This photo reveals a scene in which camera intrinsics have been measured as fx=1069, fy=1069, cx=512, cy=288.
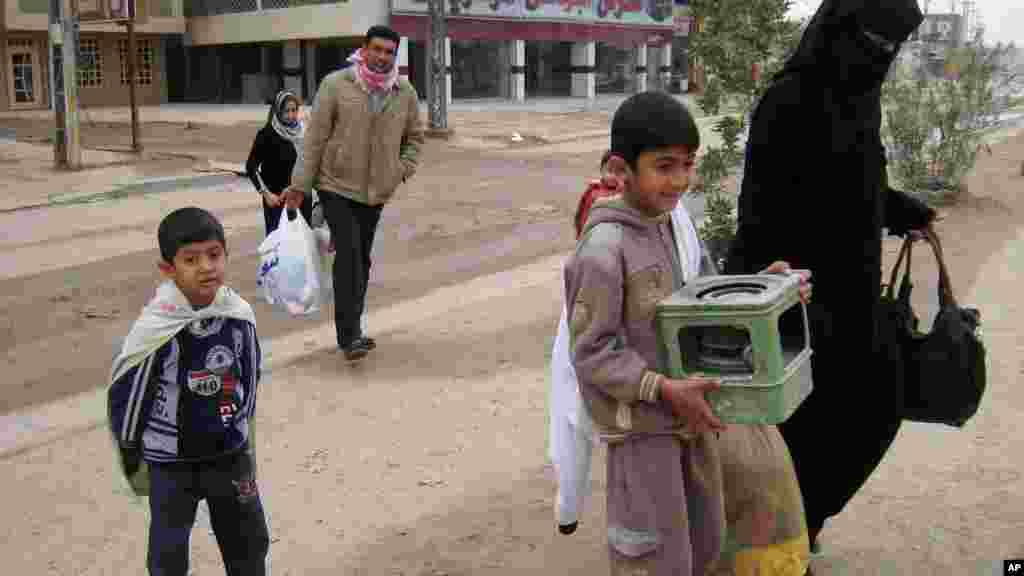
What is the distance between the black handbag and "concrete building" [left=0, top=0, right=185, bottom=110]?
3087 cm

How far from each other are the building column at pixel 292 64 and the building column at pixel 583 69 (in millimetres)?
11656

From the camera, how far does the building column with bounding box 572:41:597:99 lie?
43.7m

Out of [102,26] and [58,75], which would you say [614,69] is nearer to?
[102,26]

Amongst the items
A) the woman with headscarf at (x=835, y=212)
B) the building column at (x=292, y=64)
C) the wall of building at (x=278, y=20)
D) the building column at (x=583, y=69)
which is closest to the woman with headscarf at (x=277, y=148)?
the woman with headscarf at (x=835, y=212)

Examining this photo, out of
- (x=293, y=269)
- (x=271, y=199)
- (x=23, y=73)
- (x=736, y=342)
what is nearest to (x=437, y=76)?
(x=271, y=199)

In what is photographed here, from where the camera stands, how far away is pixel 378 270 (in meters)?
8.95

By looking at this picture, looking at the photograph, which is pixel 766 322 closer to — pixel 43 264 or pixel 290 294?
pixel 290 294

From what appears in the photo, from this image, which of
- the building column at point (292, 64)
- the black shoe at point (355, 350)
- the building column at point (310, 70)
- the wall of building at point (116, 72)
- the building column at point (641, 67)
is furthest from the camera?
the building column at point (641, 67)

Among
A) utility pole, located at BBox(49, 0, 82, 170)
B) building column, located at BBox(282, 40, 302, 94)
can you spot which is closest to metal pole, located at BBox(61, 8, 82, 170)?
utility pole, located at BBox(49, 0, 82, 170)

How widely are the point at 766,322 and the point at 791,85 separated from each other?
1143mm

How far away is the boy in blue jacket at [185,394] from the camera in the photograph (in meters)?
2.73

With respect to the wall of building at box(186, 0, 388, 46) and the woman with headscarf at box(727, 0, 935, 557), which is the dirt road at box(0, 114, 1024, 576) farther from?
the wall of building at box(186, 0, 388, 46)

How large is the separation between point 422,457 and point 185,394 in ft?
6.22

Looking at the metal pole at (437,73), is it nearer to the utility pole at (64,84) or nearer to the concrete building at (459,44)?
the utility pole at (64,84)
